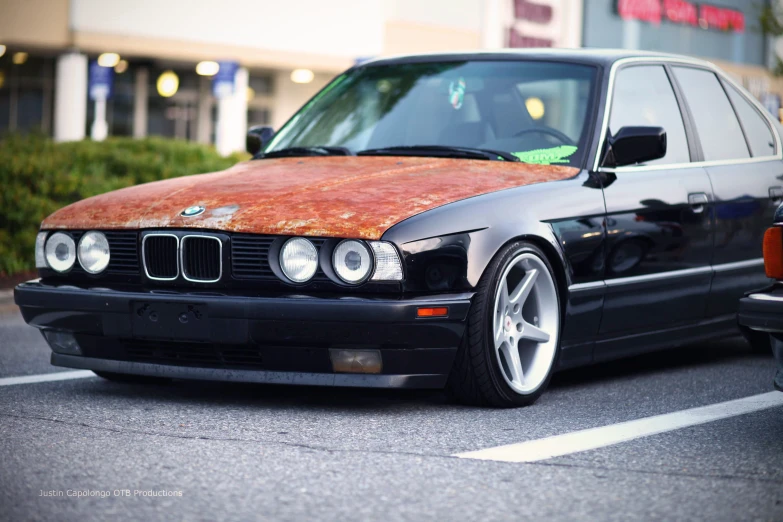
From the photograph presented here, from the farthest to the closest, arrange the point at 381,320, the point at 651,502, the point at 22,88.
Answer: the point at 22,88 → the point at 381,320 → the point at 651,502

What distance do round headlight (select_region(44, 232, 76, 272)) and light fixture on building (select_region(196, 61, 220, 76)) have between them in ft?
79.1

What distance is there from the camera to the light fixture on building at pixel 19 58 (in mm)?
28180

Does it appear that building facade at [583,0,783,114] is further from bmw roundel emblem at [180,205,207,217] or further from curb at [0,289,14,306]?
bmw roundel emblem at [180,205,207,217]

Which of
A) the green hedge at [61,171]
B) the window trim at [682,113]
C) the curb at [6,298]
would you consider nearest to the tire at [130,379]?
the window trim at [682,113]

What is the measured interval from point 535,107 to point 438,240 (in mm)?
1619

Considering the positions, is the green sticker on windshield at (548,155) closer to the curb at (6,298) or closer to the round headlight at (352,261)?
the round headlight at (352,261)

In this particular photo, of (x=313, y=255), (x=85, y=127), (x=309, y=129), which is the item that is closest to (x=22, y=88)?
(x=85, y=127)

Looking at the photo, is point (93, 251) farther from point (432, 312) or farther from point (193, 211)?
point (432, 312)

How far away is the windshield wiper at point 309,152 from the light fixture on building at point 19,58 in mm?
23181

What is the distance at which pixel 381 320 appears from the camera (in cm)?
469

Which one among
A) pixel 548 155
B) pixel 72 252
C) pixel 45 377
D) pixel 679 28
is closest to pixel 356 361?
pixel 72 252

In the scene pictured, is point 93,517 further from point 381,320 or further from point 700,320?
point 700,320

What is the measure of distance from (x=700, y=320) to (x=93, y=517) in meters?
3.81

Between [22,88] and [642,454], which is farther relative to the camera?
[22,88]
